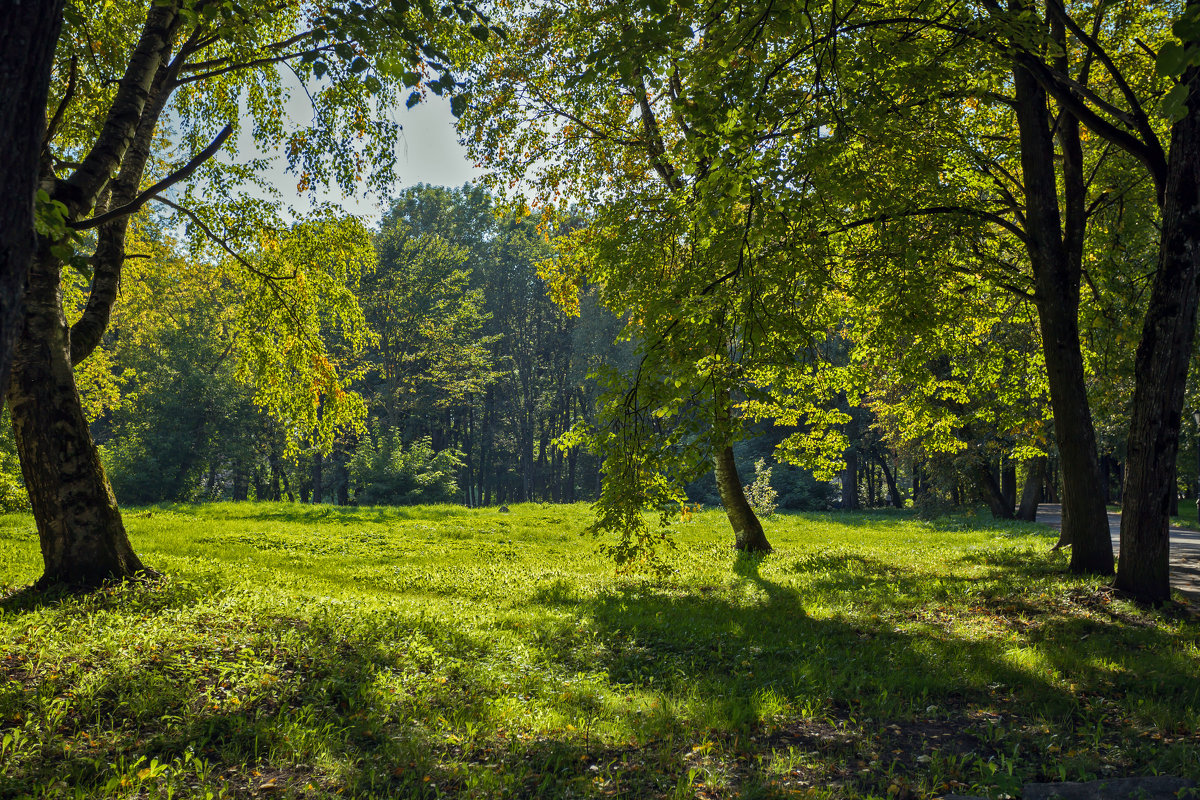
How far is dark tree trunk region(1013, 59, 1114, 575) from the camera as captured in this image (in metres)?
10.1

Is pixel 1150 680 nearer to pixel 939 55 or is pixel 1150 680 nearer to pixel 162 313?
pixel 939 55

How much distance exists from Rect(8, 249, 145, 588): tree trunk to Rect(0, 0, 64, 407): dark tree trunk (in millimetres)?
6053

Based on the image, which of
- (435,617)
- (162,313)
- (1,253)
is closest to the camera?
(1,253)

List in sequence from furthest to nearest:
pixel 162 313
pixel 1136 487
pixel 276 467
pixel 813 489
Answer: pixel 276 467 < pixel 813 489 < pixel 162 313 < pixel 1136 487

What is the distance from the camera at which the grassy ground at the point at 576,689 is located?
162 inches

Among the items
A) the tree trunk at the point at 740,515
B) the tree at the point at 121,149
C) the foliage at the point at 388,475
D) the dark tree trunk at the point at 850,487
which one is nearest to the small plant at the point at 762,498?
the tree trunk at the point at 740,515

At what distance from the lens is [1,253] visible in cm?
221

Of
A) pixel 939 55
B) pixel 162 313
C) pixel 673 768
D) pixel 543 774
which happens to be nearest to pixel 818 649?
pixel 673 768

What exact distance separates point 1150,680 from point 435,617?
6998 millimetres

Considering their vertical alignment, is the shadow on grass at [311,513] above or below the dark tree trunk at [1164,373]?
below

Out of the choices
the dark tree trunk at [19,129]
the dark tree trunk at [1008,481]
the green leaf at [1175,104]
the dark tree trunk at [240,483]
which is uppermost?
the green leaf at [1175,104]

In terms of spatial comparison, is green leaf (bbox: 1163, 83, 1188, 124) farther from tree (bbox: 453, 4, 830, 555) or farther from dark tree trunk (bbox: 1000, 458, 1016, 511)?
dark tree trunk (bbox: 1000, 458, 1016, 511)

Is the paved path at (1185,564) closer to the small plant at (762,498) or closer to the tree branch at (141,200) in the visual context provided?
the small plant at (762,498)

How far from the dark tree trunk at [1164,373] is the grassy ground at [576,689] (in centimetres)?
76
